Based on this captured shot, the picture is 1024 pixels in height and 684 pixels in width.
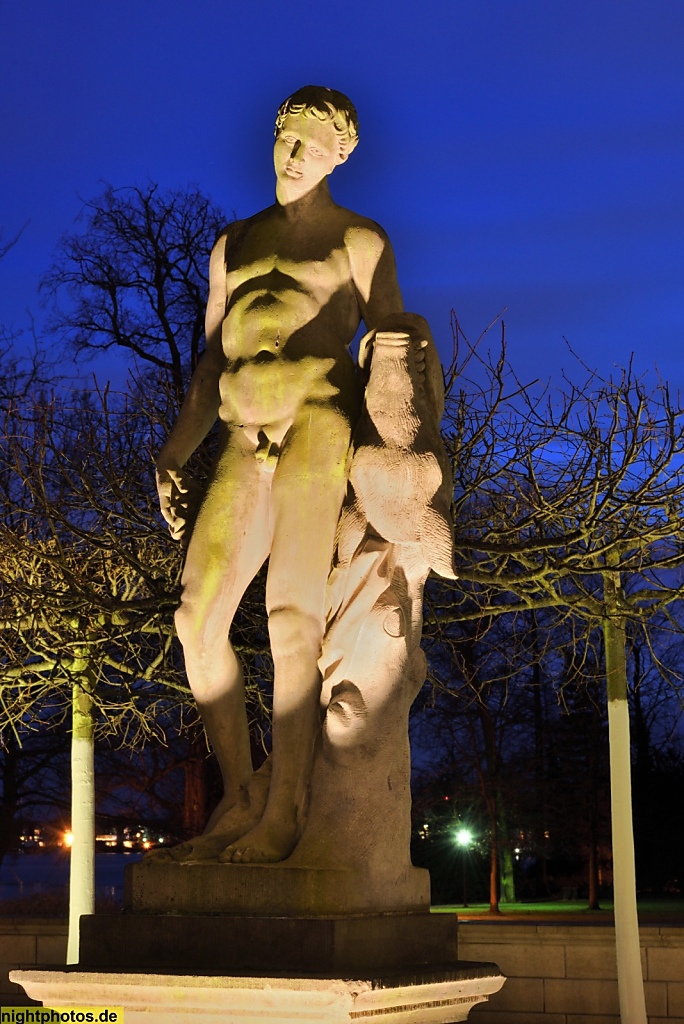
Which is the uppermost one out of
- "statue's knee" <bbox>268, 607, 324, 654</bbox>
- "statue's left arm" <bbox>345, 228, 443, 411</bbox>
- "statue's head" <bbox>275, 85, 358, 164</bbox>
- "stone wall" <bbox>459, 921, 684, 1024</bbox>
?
"statue's head" <bbox>275, 85, 358, 164</bbox>

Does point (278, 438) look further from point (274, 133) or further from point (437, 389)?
point (274, 133)

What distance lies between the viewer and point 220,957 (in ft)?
14.7

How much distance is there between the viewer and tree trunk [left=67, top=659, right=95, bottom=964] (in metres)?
11.1

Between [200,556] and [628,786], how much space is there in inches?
245

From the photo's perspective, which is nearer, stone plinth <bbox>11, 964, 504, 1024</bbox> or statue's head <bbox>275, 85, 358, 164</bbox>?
stone plinth <bbox>11, 964, 504, 1024</bbox>

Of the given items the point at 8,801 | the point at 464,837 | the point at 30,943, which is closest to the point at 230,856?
the point at 30,943

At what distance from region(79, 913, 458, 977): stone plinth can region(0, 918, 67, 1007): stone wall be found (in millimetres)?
7969

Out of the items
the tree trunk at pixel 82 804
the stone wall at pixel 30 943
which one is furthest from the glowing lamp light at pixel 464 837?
the tree trunk at pixel 82 804

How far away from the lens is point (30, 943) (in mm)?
12273

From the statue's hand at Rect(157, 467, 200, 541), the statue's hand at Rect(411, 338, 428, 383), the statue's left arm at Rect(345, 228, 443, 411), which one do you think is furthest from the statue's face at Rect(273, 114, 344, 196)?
the statue's hand at Rect(157, 467, 200, 541)

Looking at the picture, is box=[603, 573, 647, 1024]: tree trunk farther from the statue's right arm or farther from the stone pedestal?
the stone pedestal

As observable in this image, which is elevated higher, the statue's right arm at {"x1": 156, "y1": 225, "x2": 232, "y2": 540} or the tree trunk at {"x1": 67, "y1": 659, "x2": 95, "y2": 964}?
the statue's right arm at {"x1": 156, "y1": 225, "x2": 232, "y2": 540}

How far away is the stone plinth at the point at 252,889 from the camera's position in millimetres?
4566

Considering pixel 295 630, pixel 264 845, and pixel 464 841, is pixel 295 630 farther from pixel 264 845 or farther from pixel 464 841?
pixel 464 841
